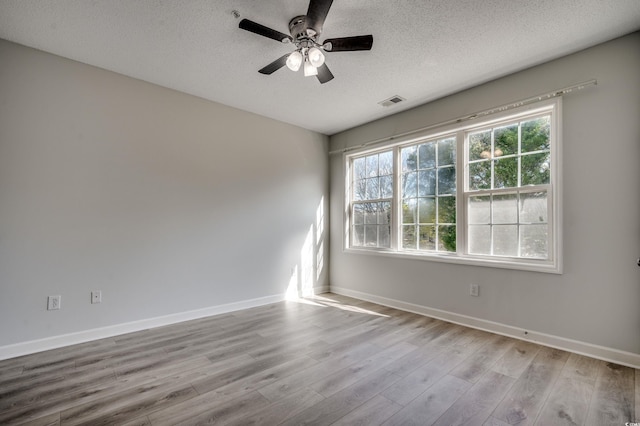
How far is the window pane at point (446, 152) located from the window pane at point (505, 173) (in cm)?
49

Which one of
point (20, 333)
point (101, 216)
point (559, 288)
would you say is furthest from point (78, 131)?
point (559, 288)

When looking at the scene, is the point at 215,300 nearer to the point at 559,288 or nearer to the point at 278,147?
the point at 278,147

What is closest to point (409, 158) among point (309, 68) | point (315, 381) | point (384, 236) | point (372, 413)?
point (384, 236)

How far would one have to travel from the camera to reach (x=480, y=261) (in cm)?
316

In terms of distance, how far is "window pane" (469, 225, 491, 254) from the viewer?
126 inches

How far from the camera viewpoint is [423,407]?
71.9 inches

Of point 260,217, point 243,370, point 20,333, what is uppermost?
point 260,217

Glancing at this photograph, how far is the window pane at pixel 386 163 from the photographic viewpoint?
4.26 m

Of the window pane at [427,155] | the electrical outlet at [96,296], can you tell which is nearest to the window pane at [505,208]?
the window pane at [427,155]

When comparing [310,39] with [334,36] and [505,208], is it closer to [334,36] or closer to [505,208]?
[334,36]

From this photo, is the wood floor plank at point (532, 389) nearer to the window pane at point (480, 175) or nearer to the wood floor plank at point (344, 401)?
the wood floor plank at point (344, 401)

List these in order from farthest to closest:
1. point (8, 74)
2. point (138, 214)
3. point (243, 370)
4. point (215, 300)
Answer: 1. point (215, 300)
2. point (138, 214)
3. point (8, 74)
4. point (243, 370)

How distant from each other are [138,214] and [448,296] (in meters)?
3.60

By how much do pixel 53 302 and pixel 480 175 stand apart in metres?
4.45
